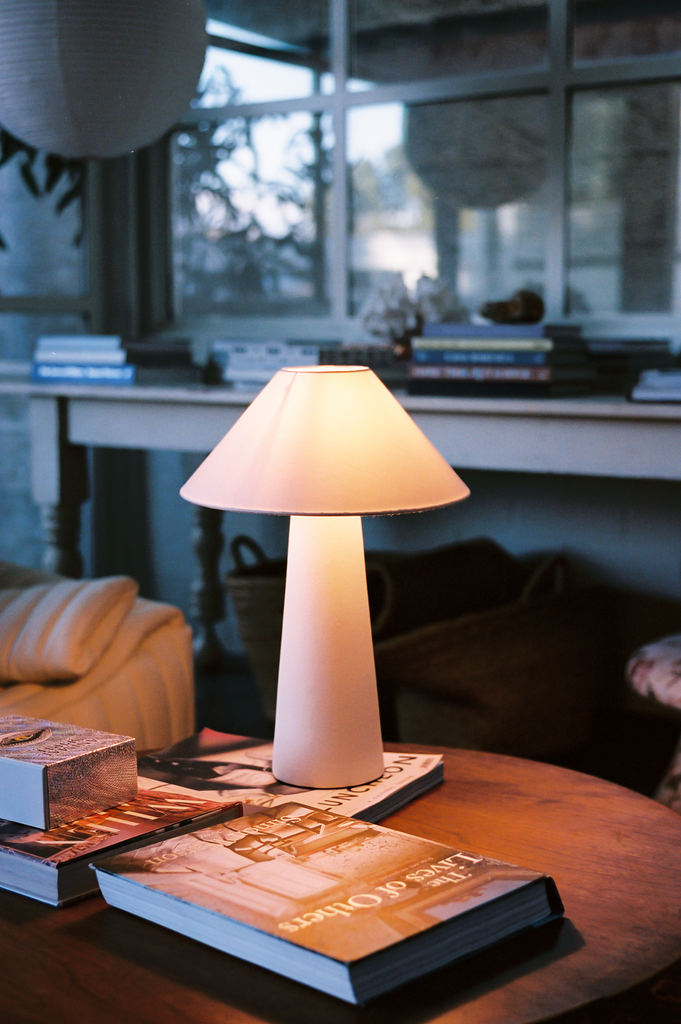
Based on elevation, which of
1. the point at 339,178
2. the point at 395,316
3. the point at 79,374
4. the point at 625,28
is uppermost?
the point at 625,28

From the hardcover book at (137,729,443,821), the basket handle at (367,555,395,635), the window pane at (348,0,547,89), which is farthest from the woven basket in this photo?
the window pane at (348,0,547,89)

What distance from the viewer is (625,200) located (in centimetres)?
236

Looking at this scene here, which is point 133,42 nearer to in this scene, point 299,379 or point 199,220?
point 299,379

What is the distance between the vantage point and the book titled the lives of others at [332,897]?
684mm

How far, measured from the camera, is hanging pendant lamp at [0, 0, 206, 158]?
141 centimetres

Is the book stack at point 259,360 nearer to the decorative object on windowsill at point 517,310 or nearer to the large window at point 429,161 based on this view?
the large window at point 429,161

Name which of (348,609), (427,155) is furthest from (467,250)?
(348,609)

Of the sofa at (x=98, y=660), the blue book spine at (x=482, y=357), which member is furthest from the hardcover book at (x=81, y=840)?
the blue book spine at (x=482, y=357)

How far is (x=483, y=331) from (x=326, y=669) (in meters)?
1.12

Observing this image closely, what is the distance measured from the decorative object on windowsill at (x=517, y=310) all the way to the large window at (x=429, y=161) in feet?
1.02

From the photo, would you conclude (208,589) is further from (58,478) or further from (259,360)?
(259,360)

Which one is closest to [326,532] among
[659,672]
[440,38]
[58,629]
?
[58,629]

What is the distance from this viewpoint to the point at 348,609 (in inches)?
39.4

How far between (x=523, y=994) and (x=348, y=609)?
0.39m
